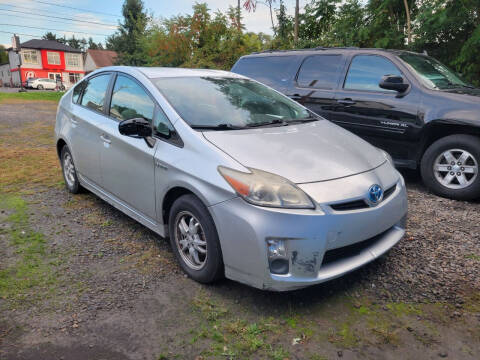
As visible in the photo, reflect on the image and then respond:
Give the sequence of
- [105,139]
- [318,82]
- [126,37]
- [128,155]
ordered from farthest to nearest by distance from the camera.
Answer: [126,37] → [318,82] → [105,139] → [128,155]

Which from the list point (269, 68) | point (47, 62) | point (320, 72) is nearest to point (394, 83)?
point (320, 72)

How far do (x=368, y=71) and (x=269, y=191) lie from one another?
12.3ft

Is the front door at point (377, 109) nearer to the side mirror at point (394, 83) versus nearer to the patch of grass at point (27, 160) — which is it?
the side mirror at point (394, 83)

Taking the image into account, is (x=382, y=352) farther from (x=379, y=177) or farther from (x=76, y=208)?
(x=76, y=208)

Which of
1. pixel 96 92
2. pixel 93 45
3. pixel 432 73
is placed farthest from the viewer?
pixel 93 45

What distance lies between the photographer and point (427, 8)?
26.1 ft

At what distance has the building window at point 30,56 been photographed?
201 feet

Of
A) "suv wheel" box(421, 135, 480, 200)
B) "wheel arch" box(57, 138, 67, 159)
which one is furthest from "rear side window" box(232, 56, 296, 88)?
"wheel arch" box(57, 138, 67, 159)

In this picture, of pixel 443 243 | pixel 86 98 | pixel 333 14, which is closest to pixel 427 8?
pixel 333 14

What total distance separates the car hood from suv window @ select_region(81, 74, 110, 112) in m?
1.83

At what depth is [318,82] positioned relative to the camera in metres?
6.01

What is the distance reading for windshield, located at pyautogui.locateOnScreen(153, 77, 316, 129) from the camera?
3.31m

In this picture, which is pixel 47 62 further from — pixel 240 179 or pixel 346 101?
pixel 240 179

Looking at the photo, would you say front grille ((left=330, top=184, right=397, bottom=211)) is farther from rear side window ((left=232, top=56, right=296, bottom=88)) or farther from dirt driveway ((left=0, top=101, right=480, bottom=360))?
rear side window ((left=232, top=56, right=296, bottom=88))
